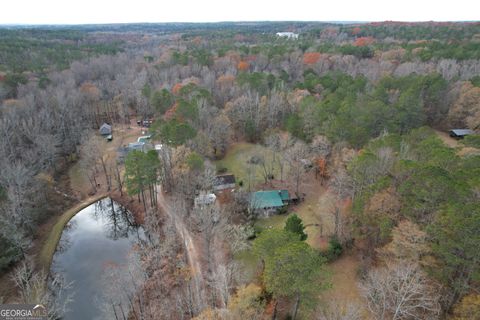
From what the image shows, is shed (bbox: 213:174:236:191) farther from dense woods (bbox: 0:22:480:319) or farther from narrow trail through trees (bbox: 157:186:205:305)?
narrow trail through trees (bbox: 157:186:205:305)

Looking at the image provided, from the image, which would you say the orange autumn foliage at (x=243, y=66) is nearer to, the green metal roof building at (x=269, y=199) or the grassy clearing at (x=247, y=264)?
the green metal roof building at (x=269, y=199)

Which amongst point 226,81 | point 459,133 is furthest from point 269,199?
point 226,81

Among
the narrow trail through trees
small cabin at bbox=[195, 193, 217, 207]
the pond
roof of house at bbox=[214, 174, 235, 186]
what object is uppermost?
small cabin at bbox=[195, 193, 217, 207]

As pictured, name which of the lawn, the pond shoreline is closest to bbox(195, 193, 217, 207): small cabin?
the lawn

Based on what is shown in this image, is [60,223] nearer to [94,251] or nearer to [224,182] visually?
[94,251]

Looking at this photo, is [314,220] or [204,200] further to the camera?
[314,220]

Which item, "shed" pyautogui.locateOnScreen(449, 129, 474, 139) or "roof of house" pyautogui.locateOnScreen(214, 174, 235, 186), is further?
"shed" pyautogui.locateOnScreen(449, 129, 474, 139)

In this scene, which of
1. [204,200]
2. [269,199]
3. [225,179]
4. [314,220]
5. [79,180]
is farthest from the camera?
[79,180]
